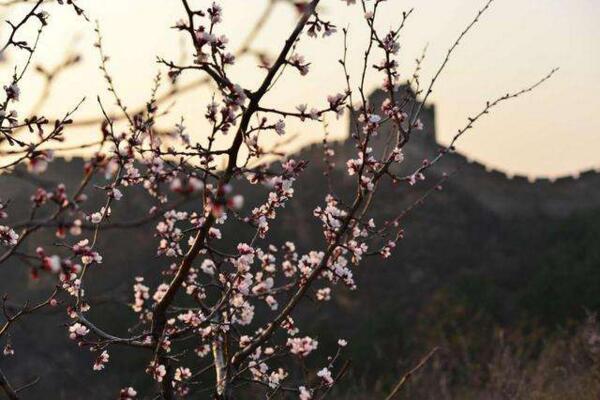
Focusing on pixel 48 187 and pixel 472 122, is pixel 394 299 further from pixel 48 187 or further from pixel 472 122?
pixel 48 187

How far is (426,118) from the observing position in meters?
28.5

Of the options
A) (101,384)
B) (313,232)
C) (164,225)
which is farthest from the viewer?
(313,232)

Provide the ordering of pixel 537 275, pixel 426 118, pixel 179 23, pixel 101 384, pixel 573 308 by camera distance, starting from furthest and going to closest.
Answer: pixel 426 118
pixel 537 275
pixel 573 308
pixel 101 384
pixel 179 23

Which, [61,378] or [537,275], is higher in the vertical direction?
[61,378]

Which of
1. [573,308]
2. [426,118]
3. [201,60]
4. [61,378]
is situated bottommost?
[573,308]

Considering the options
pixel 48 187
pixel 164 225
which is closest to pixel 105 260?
pixel 164 225

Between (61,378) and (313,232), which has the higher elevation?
(313,232)

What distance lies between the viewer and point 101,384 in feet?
54.6

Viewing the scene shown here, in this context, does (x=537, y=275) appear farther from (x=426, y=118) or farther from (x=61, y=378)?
(x=61, y=378)

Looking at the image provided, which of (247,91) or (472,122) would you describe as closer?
(247,91)

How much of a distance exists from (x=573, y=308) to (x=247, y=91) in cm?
1745

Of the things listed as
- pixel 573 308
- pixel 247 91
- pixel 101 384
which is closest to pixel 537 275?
pixel 573 308

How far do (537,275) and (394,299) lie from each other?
4.78m

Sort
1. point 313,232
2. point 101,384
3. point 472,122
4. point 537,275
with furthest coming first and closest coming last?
point 313,232 < point 537,275 < point 101,384 < point 472,122
